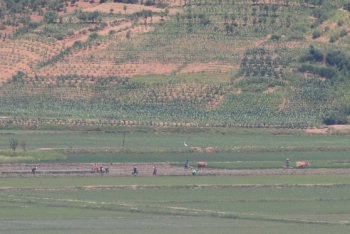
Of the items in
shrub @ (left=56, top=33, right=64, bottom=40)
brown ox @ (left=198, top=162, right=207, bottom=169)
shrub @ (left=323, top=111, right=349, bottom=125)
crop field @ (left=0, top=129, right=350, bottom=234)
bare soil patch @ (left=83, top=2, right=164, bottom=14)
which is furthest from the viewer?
bare soil patch @ (left=83, top=2, right=164, bottom=14)

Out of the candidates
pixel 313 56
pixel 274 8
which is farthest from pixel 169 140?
pixel 274 8

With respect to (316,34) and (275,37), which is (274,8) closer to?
(316,34)

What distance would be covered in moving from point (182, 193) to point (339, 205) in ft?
39.4

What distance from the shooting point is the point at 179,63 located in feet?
347

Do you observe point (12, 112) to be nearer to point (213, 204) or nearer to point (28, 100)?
point (28, 100)

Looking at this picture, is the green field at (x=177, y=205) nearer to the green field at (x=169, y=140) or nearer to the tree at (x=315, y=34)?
the green field at (x=169, y=140)

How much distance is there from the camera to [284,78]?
327ft

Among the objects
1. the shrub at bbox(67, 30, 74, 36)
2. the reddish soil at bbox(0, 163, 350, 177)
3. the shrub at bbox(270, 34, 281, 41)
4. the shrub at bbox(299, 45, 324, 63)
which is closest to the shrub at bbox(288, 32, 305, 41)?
the shrub at bbox(270, 34, 281, 41)

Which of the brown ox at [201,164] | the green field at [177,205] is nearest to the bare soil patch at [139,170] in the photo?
the brown ox at [201,164]

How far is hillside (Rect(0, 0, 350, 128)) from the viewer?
296 ft

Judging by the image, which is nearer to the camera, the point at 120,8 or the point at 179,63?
the point at 179,63

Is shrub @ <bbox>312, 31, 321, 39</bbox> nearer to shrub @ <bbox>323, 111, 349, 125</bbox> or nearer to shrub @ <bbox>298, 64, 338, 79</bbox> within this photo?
shrub @ <bbox>298, 64, 338, 79</bbox>

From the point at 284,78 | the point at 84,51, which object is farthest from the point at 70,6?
the point at 284,78

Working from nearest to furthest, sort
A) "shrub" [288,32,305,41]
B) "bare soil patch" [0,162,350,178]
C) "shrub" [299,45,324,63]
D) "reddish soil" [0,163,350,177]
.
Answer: "bare soil patch" [0,162,350,178], "reddish soil" [0,163,350,177], "shrub" [299,45,324,63], "shrub" [288,32,305,41]
